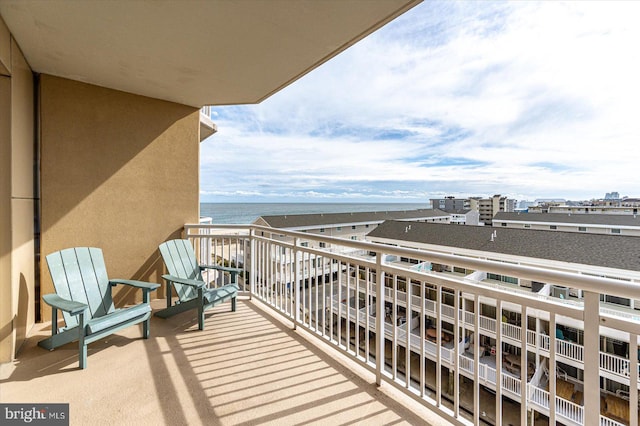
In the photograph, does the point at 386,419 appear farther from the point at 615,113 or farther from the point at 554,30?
the point at 615,113

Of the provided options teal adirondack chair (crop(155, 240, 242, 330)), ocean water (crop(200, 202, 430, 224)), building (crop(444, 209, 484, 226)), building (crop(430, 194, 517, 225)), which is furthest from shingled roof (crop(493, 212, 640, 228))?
ocean water (crop(200, 202, 430, 224))

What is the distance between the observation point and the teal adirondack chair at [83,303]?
232cm

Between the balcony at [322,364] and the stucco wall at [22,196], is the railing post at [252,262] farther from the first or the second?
the stucco wall at [22,196]

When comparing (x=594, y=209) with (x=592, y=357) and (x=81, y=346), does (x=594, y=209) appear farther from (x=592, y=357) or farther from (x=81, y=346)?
(x=81, y=346)

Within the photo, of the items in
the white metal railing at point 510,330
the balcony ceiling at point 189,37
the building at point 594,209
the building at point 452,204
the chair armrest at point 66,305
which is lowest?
the white metal railing at point 510,330

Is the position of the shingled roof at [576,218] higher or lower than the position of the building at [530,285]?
higher

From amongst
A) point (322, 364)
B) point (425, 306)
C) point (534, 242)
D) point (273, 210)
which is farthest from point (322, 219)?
point (273, 210)

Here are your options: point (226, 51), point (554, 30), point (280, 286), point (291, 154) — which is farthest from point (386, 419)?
point (291, 154)

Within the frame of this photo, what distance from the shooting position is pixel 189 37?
239 cm

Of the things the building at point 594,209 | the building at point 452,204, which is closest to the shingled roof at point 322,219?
the building at point 452,204

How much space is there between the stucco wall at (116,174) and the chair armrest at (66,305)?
39.7 inches

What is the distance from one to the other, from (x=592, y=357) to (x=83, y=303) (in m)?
3.64

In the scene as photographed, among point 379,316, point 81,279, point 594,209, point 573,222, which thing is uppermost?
point 594,209

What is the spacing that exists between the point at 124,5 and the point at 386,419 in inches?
134
